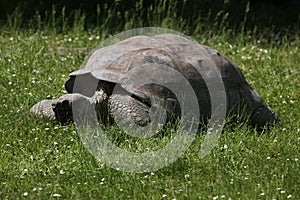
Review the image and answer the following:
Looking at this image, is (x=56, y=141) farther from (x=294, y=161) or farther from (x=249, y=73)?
(x=249, y=73)

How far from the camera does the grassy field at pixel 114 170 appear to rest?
15.7 feet

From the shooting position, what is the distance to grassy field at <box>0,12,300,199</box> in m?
4.78

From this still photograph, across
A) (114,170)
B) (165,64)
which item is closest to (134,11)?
(165,64)

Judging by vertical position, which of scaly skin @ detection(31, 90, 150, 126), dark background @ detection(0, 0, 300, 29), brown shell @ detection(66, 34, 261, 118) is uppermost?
brown shell @ detection(66, 34, 261, 118)

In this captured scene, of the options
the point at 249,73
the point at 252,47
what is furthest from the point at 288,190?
the point at 252,47

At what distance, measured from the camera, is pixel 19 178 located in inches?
197

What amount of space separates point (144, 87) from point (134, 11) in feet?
15.2

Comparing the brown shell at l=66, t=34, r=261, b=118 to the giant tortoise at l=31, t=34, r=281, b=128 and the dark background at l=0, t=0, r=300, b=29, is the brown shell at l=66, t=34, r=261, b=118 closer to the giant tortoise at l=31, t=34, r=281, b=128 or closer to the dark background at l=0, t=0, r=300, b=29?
the giant tortoise at l=31, t=34, r=281, b=128

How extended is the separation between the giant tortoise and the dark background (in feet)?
10.00

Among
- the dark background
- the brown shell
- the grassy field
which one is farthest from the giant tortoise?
the dark background

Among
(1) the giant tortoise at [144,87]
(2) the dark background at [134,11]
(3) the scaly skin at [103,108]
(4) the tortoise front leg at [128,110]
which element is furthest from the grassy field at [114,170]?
(2) the dark background at [134,11]

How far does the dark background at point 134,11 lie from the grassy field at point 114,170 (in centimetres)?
188

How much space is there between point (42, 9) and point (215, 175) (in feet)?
19.3

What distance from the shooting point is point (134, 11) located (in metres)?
10.5
